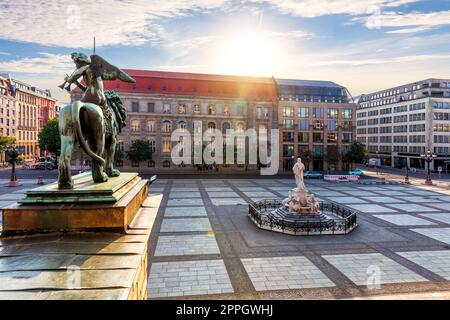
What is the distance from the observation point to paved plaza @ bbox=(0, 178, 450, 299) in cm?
1023

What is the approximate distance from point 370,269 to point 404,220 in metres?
10.6

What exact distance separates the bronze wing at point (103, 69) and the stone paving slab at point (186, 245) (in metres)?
9.25

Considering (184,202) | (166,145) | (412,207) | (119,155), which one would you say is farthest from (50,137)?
(412,207)

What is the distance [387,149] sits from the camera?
258ft

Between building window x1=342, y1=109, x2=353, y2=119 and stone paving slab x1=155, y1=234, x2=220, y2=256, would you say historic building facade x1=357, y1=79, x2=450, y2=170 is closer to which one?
building window x1=342, y1=109, x2=353, y2=119

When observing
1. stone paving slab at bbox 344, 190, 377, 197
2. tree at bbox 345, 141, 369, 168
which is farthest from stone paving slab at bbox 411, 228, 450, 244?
tree at bbox 345, 141, 369, 168

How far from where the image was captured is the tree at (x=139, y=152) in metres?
52.4

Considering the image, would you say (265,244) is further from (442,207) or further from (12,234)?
(442,207)

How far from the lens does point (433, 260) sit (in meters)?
12.9

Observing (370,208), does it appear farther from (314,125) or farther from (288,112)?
(314,125)

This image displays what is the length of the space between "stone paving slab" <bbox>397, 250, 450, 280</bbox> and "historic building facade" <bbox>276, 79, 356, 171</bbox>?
155ft

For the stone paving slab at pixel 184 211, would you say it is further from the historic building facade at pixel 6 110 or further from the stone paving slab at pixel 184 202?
the historic building facade at pixel 6 110

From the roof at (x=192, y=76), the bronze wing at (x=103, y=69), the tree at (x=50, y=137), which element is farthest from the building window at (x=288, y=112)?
the bronze wing at (x=103, y=69)
